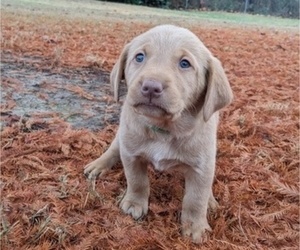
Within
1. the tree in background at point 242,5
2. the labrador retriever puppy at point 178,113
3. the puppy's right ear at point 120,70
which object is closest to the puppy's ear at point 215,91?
the labrador retriever puppy at point 178,113

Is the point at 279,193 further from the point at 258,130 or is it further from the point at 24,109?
the point at 24,109

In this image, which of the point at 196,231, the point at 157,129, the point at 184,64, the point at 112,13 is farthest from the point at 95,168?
the point at 112,13

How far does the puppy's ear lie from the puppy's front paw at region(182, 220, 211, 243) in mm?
691

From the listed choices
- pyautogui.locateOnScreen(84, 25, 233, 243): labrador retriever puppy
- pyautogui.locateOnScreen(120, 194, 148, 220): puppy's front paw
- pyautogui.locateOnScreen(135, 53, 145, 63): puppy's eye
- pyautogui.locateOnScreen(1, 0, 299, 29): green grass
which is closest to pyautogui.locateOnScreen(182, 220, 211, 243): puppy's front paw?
pyautogui.locateOnScreen(84, 25, 233, 243): labrador retriever puppy

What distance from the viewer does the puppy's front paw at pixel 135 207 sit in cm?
301

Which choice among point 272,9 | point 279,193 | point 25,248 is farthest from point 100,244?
point 272,9

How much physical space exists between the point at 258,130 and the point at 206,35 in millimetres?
7857

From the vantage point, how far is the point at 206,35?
1197 cm

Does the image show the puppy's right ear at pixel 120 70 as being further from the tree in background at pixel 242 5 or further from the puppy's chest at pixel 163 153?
the tree in background at pixel 242 5

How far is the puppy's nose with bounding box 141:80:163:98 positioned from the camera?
7.82 ft

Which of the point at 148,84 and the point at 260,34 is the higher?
the point at 148,84

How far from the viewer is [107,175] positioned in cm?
347

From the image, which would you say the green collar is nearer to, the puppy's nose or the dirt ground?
the puppy's nose

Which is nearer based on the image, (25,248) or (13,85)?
(25,248)
